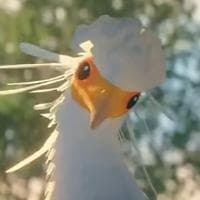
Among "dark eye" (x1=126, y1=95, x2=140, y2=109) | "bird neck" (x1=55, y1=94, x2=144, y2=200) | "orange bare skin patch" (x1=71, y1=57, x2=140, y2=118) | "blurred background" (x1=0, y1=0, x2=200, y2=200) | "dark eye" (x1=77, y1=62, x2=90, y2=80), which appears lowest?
"bird neck" (x1=55, y1=94, x2=144, y2=200)

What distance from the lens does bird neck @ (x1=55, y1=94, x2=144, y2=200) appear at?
45.5 inches

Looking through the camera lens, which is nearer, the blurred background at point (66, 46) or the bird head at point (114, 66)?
the bird head at point (114, 66)

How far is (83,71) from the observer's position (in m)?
1.18

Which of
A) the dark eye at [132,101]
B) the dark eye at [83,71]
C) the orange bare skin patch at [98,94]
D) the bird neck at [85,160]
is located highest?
the dark eye at [83,71]

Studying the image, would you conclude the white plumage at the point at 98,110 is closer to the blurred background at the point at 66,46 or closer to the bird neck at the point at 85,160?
the bird neck at the point at 85,160

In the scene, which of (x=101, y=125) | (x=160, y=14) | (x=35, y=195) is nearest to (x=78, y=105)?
(x=101, y=125)

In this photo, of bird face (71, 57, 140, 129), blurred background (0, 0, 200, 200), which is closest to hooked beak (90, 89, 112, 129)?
bird face (71, 57, 140, 129)

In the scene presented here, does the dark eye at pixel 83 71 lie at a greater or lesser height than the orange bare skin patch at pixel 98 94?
greater

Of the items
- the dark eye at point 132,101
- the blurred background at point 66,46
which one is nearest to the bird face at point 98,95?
the dark eye at point 132,101

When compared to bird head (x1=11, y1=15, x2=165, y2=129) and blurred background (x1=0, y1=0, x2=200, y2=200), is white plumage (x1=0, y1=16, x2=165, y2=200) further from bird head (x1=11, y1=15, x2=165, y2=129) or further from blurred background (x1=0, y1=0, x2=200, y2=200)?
blurred background (x1=0, y1=0, x2=200, y2=200)

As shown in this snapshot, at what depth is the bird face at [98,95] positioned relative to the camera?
1146 millimetres

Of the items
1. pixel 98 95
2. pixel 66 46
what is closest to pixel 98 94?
pixel 98 95

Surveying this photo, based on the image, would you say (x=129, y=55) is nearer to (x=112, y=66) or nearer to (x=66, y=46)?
(x=112, y=66)

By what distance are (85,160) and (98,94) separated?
10cm
